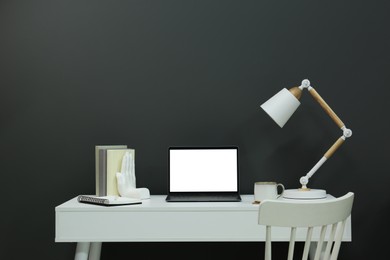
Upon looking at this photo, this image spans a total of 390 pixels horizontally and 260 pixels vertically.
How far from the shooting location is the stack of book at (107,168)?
8.56ft

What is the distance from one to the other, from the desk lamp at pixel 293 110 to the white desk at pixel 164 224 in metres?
0.22

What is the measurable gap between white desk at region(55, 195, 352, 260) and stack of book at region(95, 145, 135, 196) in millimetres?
237

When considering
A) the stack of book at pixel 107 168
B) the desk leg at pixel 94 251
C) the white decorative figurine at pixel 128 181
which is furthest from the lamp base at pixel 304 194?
the desk leg at pixel 94 251

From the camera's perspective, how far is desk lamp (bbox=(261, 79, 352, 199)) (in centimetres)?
252

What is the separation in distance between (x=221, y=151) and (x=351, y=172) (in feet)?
2.24

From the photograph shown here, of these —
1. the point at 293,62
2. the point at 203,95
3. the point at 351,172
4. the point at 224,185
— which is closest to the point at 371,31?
the point at 293,62

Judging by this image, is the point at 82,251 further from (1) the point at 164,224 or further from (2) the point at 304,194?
(2) the point at 304,194

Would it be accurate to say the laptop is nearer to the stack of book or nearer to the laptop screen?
the laptop screen

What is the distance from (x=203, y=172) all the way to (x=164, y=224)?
1.25 feet

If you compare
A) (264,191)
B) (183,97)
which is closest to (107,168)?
(183,97)

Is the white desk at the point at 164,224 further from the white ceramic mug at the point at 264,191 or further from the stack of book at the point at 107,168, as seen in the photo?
the stack of book at the point at 107,168

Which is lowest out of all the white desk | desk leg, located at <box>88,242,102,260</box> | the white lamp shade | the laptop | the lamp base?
desk leg, located at <box>88,242,102,260</box>

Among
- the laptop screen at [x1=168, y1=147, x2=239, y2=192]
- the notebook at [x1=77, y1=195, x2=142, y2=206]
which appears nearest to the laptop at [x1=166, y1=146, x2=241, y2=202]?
the laptop screen at [x1=168, y1=147, x2=239, y2=192]

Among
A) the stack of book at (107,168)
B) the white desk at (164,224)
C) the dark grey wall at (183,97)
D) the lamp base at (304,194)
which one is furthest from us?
the dark grey wall at (183,97)
